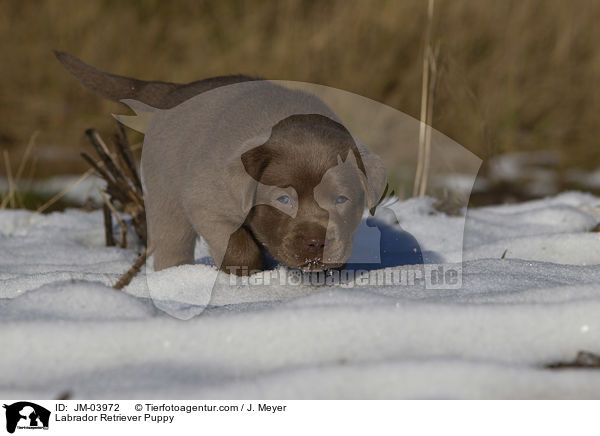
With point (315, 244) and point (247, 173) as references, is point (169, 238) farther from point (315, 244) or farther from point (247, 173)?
point (315, 244)

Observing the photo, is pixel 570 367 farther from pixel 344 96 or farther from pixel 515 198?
pixel 344 96

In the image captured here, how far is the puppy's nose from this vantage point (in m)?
2.74

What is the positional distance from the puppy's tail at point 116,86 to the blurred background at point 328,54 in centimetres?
349

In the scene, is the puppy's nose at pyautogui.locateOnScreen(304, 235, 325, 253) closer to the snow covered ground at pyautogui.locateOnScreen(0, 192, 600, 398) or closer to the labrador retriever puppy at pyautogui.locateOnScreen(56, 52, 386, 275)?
the labrador retriever puppy at pyautogui.locateOnScreen(56, 52, 386, 275)

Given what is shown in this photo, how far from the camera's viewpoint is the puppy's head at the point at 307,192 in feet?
9.20

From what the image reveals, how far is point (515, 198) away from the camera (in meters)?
5.69

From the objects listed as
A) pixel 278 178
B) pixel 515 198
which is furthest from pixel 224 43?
pixel 278 178

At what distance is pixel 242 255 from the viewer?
306 cm

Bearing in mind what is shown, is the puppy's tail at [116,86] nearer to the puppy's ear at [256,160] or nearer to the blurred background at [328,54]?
the puppy's ear at [256,160]
